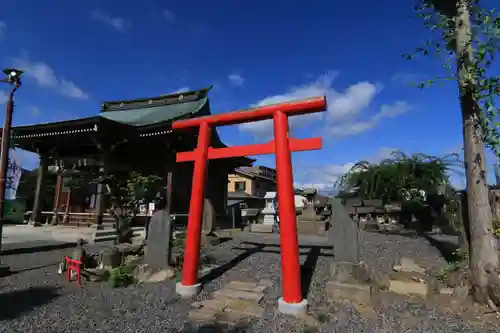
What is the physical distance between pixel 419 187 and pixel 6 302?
1991 centimetres

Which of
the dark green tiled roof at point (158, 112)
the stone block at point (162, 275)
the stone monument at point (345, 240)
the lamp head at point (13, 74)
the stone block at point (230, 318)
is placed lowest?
the stone block at point (230, 318)

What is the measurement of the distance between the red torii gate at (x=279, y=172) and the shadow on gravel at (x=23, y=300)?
226 centimetres

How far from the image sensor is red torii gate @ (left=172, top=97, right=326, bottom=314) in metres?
4.50

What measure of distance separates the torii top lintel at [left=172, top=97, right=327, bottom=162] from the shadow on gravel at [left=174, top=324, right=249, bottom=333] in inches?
106

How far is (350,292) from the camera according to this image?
4852 millimetres

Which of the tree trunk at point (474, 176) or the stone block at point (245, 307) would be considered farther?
the tree trunk at point (474, 176)

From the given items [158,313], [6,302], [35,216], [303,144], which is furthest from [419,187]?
[35,216]

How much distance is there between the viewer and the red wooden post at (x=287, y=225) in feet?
14.7

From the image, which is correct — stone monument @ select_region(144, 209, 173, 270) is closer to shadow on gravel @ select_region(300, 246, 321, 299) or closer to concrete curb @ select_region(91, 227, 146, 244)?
shadow on gravel @ select_region(300, 246, 321, 299)

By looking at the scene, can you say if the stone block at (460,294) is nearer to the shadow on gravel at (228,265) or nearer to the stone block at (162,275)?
the shadow on gravel at (228,265)

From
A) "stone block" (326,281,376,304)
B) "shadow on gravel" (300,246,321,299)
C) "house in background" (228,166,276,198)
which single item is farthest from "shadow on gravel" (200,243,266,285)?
"house in background" (228,166,276,198)

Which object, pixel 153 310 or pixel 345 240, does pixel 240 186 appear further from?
pixel 153 310

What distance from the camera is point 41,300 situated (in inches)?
197

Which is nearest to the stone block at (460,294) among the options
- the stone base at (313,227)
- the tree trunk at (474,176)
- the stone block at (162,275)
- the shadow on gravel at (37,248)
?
the tree trunk at (474,176)
